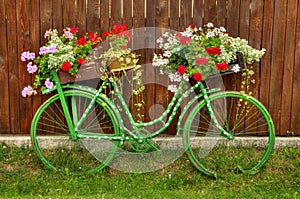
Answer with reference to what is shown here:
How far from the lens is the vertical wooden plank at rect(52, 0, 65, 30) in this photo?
5383 millimetres

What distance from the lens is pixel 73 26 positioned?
543cm

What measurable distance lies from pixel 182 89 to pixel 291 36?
1447 mm

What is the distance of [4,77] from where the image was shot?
552cm

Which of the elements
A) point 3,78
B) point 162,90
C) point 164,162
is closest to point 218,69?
point 162,90

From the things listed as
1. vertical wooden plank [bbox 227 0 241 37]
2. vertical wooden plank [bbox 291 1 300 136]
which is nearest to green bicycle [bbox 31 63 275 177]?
vertical wooden plank [bbox 291 1 300 136]

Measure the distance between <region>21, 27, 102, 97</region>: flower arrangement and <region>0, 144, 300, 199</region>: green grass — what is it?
862 mm

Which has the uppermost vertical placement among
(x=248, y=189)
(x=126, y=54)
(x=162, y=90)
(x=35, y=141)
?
(x=126, y=54)

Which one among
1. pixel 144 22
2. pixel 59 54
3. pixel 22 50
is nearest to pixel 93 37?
pixel 59 54

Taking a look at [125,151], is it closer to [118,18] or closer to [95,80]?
[95,80]

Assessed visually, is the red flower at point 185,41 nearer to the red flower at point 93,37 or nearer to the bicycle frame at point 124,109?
the bicycle frame at point 124,109

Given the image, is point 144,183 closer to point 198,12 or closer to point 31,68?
point 31,68

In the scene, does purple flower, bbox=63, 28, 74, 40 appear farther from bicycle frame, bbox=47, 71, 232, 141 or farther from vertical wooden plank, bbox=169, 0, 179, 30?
vertical wooden plank, bbox=169, 0, 179, 30

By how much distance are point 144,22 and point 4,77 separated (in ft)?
5.66

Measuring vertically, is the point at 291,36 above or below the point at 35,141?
above
